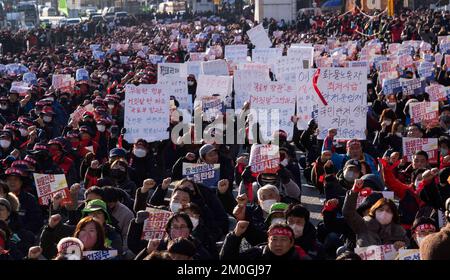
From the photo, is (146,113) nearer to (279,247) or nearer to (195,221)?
(195,221)

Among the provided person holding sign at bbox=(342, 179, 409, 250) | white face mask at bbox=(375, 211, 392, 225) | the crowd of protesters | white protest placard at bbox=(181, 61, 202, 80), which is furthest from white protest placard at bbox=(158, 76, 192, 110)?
white face mask at bbox=(375, 211, 392, 225)

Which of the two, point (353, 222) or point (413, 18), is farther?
point (413, 18)

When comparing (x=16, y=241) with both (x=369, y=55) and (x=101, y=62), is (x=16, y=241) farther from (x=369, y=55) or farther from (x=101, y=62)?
(x=101, y=62)

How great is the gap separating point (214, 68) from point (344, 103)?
9156 millimetres

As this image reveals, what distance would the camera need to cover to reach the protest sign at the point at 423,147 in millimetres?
10820

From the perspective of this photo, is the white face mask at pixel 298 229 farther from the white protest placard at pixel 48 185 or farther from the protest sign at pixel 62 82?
the protest sign at pixel 62 82

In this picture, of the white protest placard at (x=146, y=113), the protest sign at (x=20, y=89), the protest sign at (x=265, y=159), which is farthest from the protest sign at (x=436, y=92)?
the protest sign at (x=20, y=89)

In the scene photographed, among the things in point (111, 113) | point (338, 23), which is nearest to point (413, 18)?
point (338, 23)

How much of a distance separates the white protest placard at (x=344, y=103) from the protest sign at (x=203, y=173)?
2.59m

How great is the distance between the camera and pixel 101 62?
93.7 feet

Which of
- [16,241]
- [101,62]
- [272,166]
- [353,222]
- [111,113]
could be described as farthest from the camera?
[101,62]

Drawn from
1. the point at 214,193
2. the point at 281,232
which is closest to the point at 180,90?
the point at 214,193
